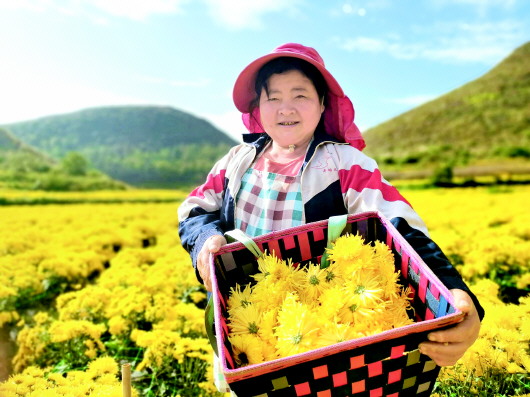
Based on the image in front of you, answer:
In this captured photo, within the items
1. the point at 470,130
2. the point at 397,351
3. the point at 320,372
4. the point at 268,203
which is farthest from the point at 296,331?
the point at 470,130

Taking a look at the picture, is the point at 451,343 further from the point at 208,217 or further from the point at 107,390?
the point at 107,390

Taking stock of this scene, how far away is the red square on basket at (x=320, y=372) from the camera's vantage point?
34.5 inches

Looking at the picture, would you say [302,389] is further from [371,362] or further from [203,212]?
[203,212]

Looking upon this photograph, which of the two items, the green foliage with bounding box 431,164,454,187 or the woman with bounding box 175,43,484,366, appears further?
the green foliage with bounding box 431,164,454,187

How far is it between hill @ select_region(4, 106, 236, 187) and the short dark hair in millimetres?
36468

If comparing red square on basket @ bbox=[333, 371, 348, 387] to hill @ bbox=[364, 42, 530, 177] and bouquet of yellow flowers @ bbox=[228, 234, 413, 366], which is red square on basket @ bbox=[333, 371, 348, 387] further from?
hill @ bbox=[364, 42, 530, 177]

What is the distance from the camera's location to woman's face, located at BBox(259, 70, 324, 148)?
159 centimetres

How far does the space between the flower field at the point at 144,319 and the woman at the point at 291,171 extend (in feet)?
2.81

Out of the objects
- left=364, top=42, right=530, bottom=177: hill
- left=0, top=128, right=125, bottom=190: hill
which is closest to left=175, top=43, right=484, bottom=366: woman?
left=364, top=42, right=530, bottom=177: hill

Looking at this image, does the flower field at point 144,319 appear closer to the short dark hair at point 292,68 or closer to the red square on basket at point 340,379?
the red square on basket at point 340,379

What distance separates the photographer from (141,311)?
292 centimetres

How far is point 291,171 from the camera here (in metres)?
1.67

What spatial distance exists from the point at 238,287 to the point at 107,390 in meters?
0.98

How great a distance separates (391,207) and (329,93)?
613 millimetres
